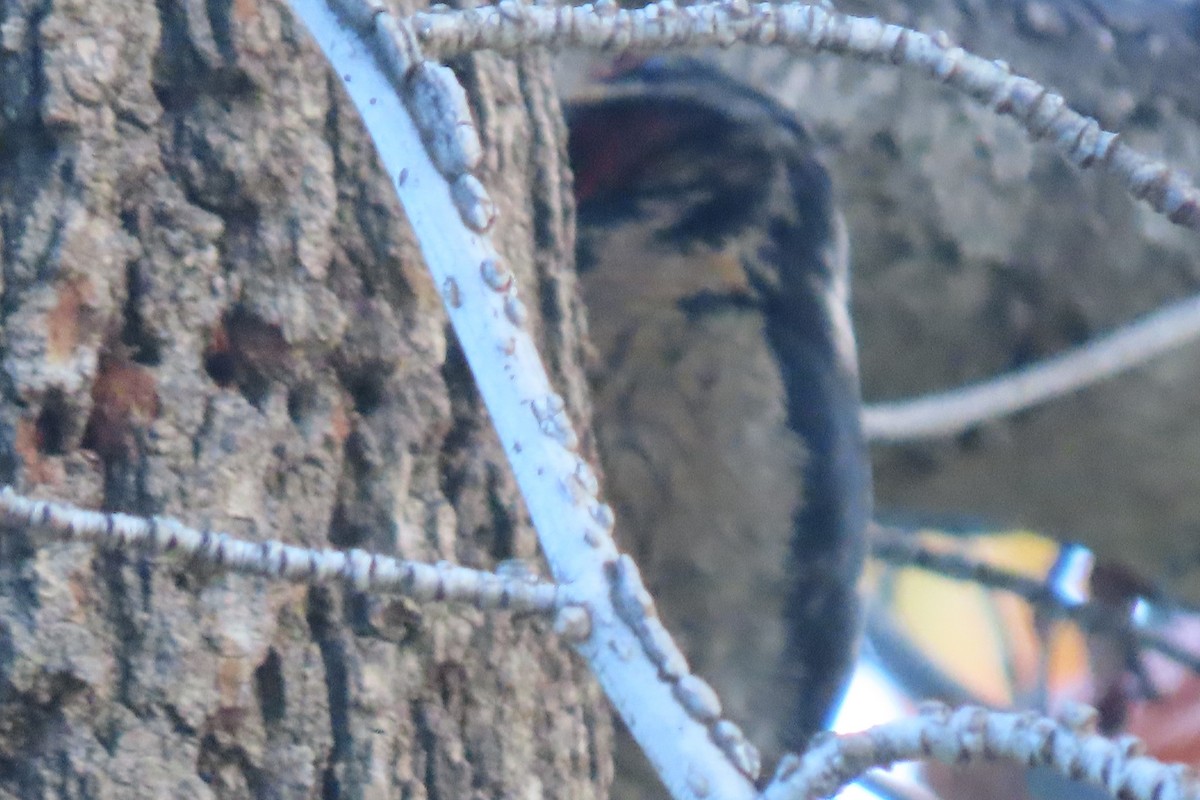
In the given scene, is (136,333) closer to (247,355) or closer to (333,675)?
(247,355)

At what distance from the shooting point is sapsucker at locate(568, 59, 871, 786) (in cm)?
84

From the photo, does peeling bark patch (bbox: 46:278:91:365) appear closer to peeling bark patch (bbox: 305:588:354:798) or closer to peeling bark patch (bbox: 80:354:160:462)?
peeling bark patch (bbox: 80:354:160:462)

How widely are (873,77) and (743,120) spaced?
1.24 feet

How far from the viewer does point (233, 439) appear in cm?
59

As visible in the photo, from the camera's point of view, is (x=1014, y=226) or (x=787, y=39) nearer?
(x=787, y=39)

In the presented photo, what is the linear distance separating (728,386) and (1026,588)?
73 centimetres

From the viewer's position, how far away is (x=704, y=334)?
881 mm

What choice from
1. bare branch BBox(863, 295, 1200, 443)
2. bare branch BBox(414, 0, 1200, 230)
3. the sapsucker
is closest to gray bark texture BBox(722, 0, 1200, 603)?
bare branch BBox(863, 295, 1200, 443)

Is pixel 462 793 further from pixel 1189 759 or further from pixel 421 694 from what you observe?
pixel 1189 759

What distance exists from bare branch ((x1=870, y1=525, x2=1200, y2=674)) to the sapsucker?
0.58m

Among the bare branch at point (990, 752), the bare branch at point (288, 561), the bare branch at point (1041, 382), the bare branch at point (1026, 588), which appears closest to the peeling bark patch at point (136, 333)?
the bare branch at point (288, 561)

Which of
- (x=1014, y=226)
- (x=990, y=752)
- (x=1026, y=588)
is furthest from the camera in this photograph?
(x=1026, y=588)

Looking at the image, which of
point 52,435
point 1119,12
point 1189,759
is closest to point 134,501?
point 52,435

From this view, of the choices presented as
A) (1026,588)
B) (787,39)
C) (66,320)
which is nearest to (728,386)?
(787,39)
